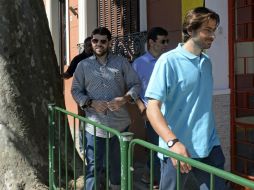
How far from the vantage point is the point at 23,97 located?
16.8 ft

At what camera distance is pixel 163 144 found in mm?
3131

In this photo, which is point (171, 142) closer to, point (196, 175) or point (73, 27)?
point (196, 175)

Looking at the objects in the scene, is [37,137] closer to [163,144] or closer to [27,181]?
[27,181]

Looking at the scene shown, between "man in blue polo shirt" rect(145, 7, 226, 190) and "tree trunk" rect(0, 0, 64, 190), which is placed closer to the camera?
"man in blue polo shirt" rect(145, 7, 226, 190)

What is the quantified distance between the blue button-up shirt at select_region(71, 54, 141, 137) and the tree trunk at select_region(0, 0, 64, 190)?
0.87 meters

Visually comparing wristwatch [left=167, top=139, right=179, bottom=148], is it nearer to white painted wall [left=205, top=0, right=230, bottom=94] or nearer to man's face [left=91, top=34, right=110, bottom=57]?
man's face [left=91, top=34, right=110, bottom=57]

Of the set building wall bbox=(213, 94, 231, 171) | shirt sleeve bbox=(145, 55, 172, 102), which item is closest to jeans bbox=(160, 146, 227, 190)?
shirt sleeve bbox=(145, 55, 172, 102)

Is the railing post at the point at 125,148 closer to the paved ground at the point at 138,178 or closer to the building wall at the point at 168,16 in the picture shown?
the paved ground at the point at 138,178

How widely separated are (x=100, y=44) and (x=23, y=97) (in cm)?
120

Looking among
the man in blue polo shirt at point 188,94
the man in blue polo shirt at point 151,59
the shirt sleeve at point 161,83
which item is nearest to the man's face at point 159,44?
the man in blue polo shirt at point 151,59

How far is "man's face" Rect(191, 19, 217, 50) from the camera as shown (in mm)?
3090

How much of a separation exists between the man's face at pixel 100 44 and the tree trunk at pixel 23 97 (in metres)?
1.10

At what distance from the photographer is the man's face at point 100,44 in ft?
14.5

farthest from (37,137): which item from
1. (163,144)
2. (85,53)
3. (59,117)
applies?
(163,144)
